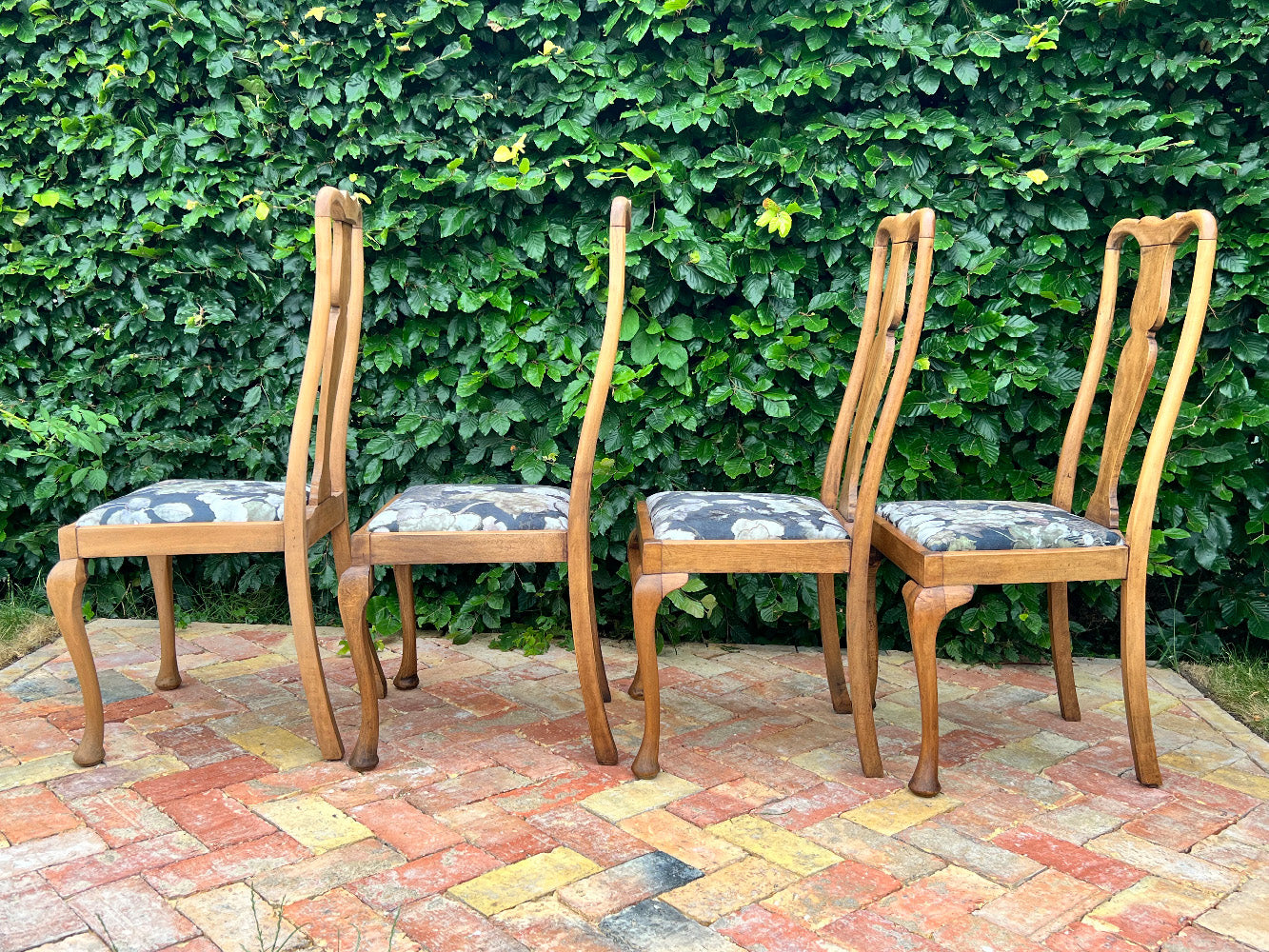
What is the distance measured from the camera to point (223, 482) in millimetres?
2594

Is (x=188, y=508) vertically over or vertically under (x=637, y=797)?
over

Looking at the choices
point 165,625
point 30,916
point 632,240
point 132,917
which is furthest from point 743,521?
point 165,625

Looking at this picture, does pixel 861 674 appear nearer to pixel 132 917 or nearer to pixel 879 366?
pixel 879 366

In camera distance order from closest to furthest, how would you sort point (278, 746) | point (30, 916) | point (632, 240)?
point (30, 916), point (278, 746), point (632, 240)

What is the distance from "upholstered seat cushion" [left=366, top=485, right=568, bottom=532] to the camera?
7.66ft

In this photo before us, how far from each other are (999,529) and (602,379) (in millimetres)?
922

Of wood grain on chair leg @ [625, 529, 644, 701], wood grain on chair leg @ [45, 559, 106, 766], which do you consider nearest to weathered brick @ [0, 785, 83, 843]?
wood grain on chair leg @ [45, 559, 106, 766]

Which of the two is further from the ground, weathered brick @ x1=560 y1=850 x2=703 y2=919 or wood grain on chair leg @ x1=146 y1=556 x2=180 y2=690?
wood grain on chair leg @ x1=146 y1=556 x2=180 y2=690

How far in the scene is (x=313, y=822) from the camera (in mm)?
2084

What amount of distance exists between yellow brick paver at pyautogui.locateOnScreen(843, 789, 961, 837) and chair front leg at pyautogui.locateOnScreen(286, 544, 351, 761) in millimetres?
1163

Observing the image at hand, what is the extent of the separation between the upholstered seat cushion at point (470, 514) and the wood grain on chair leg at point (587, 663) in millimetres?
A: 136

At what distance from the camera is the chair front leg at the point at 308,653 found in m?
2.35

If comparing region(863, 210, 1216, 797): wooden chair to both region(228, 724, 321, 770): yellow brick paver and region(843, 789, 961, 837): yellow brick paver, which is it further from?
region(228, 724, 321, 770): yellow brick paver

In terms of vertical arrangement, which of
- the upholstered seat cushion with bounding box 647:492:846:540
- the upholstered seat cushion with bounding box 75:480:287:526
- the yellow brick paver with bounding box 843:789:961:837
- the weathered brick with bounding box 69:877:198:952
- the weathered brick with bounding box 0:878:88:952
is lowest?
the yellow brick paver with bounding box 843:789:961:837
